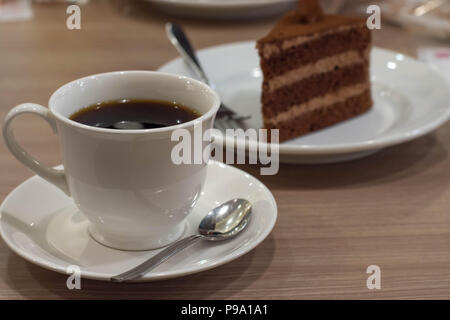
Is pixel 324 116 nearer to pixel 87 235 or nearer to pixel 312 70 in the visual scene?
pixel 312 70

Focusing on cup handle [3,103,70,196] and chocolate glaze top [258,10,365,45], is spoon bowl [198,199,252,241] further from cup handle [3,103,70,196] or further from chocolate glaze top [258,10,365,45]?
chocolate glaze top [258,10,365,45]

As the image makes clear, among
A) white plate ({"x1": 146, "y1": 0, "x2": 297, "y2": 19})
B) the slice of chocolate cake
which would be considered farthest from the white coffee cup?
white plate ({"x1": 146, "y1": 0, "x2": 297, "y2": 19})

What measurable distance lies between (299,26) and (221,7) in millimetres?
429

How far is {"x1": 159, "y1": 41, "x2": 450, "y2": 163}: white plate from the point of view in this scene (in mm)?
978

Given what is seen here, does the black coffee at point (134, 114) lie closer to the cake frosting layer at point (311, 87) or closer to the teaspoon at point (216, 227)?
the teaspoon at point (216, 227)

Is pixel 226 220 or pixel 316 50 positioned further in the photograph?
pixel 316 50

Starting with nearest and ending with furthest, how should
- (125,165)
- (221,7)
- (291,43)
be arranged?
(125,165), (291,43), (221,7)

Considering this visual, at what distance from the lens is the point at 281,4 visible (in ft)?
5.71

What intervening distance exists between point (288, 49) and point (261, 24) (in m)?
0.51

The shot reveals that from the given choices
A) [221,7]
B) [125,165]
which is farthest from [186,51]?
[125,165]

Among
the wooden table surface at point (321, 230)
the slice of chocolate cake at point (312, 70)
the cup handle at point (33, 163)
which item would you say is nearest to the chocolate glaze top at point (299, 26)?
the slice of chocolate cake at point (312, 70)

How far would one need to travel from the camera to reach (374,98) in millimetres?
1286

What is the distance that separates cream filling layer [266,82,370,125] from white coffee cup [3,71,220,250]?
496 millimetres
